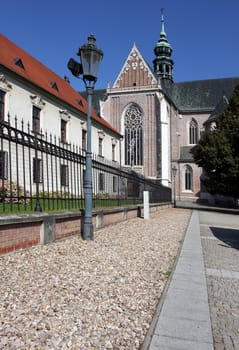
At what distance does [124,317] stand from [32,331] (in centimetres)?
97

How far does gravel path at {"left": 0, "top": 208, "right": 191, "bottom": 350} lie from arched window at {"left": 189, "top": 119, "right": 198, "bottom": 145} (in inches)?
2139

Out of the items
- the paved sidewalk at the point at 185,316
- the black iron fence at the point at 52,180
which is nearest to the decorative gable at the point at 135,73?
the black iron fence at the point at 52,180

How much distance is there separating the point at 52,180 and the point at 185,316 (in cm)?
460

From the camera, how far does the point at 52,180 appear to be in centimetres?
747

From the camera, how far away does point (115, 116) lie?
5159 centimetres

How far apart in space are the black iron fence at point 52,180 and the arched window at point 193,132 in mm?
41963

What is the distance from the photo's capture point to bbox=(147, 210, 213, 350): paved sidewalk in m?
2.96

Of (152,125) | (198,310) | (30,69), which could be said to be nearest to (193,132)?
(152,125)

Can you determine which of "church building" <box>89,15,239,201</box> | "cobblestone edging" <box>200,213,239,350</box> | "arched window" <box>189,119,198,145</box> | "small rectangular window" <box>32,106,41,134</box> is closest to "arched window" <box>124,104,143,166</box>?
"church building" <box>89,15,239,201</box>

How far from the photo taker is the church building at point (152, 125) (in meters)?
49.8

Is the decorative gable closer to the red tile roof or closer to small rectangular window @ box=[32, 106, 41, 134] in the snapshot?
the red tile roof

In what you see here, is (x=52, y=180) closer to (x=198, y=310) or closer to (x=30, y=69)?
(x=198, y=310)

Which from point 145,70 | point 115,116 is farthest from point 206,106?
point 115,116

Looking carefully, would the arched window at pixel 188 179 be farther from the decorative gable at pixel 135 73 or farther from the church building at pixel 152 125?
the decorative gable at pixel 135 73
